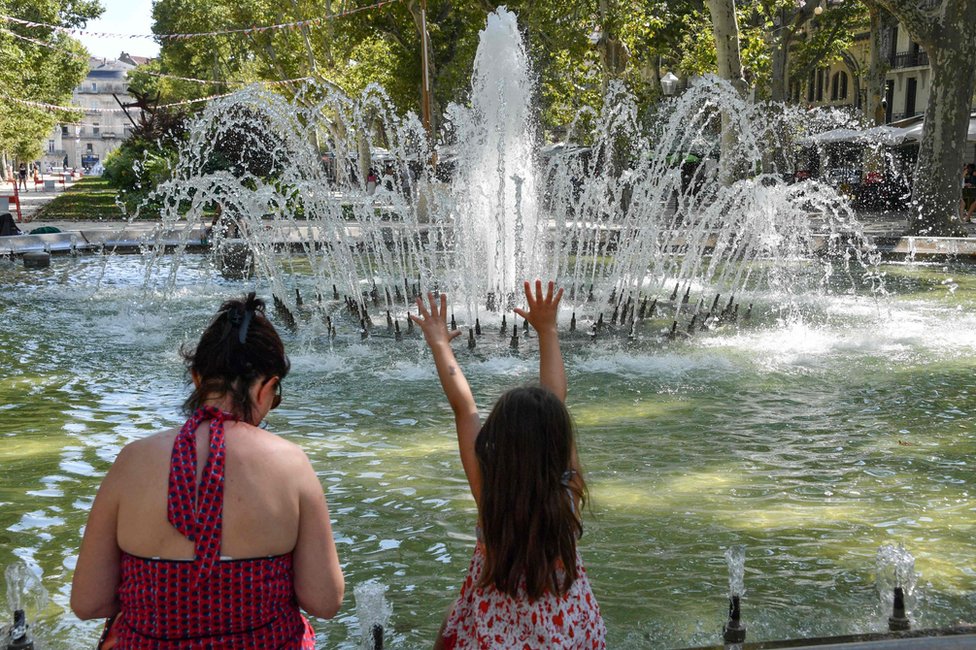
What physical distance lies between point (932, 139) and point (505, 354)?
15790 millimetres

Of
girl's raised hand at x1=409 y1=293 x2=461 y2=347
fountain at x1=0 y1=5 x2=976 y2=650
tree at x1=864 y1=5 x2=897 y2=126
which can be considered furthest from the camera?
tree at x1=864 y1=5 x2=897 y2=126

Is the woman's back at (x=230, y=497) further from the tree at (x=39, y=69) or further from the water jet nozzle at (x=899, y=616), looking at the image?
the tree at (x=39, y=69)

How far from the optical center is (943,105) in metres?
Result: 21.8

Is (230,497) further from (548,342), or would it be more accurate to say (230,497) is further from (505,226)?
(505,226)

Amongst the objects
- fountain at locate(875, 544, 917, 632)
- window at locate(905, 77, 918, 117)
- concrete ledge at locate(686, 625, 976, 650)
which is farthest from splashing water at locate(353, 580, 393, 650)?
window at locate(905, 77, 918, 117)

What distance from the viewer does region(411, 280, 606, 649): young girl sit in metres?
2.45

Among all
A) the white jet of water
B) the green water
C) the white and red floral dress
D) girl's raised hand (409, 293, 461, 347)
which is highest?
the white jet of water

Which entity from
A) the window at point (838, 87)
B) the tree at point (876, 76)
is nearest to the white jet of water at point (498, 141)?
the tree at point (876, 76)

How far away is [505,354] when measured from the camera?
938 cm

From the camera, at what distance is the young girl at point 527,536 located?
2.45 m

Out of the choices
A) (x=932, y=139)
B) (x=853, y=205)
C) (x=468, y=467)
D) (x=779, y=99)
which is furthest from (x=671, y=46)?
(x=468, y=467)

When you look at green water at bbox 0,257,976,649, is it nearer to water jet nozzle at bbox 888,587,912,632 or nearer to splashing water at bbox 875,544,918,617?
splashing water at bbox 875,544,918,617

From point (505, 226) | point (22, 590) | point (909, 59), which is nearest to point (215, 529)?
point (22, 590)

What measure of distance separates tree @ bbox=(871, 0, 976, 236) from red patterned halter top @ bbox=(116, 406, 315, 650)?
70.1 ft
